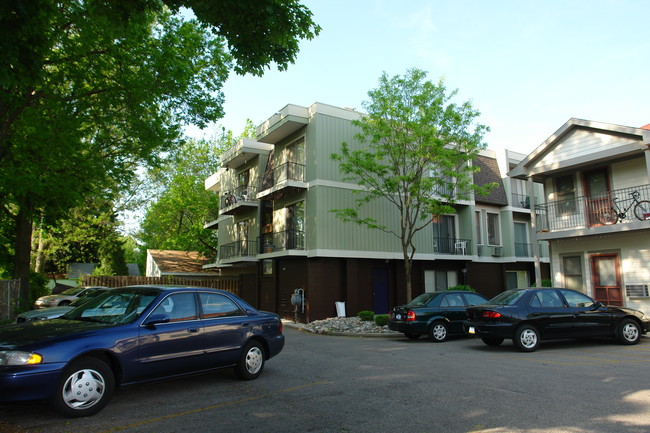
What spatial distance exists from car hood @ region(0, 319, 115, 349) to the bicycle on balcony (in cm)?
1612

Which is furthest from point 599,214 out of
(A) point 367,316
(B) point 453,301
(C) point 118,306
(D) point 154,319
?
(C) point 118,306

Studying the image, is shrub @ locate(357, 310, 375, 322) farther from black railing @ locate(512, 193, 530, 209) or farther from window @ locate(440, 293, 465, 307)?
black railing @ locate(512, 193, 530, 209)

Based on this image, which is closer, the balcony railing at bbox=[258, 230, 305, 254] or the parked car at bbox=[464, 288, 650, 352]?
the parked car at bbox=[464, 288, 650, 352]

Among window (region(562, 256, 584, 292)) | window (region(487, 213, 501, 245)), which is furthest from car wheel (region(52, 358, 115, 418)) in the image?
window (region(487, 213, 501, 245))

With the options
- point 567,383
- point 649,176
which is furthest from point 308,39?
point 649,176

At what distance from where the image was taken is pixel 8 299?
14.6 meters

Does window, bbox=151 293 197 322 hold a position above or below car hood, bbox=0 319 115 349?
above

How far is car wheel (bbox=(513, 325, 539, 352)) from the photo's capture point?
10328 mm

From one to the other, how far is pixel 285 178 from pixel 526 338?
46.1 feet

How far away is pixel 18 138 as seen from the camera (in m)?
13.3

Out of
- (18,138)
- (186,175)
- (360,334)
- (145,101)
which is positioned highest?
(186,175)

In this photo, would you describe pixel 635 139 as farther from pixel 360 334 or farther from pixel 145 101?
pixel 145 101

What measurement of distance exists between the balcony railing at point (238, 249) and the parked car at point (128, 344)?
1729cm

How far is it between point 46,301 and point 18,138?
11.7 metres
